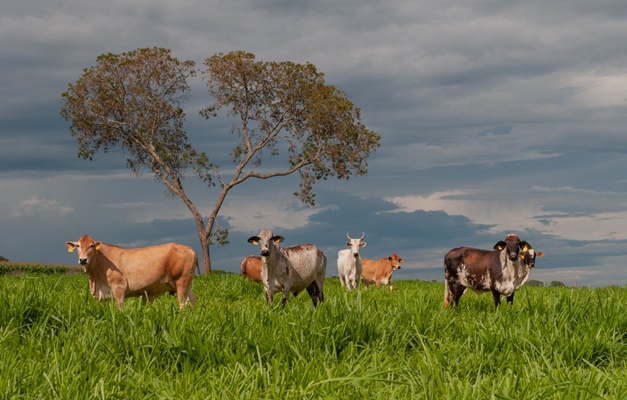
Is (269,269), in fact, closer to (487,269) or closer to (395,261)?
(487,269)

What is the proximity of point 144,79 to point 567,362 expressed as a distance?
1361 inches

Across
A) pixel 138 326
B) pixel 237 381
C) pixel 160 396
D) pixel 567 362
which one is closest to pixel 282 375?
pixel 237 381

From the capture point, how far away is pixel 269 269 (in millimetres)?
13422

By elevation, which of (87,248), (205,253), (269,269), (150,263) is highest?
(87,248)

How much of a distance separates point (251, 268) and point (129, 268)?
26.1 ft

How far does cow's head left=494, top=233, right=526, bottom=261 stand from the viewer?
43.7 feet

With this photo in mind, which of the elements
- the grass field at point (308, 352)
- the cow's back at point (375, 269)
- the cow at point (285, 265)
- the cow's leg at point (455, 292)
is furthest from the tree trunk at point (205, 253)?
→ the grass field at point (308, 352)

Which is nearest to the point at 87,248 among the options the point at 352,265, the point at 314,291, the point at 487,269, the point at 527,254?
the point at 314,291

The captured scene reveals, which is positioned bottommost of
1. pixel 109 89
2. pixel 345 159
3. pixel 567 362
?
pixel 567 362

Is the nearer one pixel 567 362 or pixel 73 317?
pixel 567 362

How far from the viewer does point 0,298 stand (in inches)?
316

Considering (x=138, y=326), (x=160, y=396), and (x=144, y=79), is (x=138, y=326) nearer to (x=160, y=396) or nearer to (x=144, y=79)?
(x=160, y=396)

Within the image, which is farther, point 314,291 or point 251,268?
point 251,268

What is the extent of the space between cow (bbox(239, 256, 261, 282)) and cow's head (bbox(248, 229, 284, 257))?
689cm
